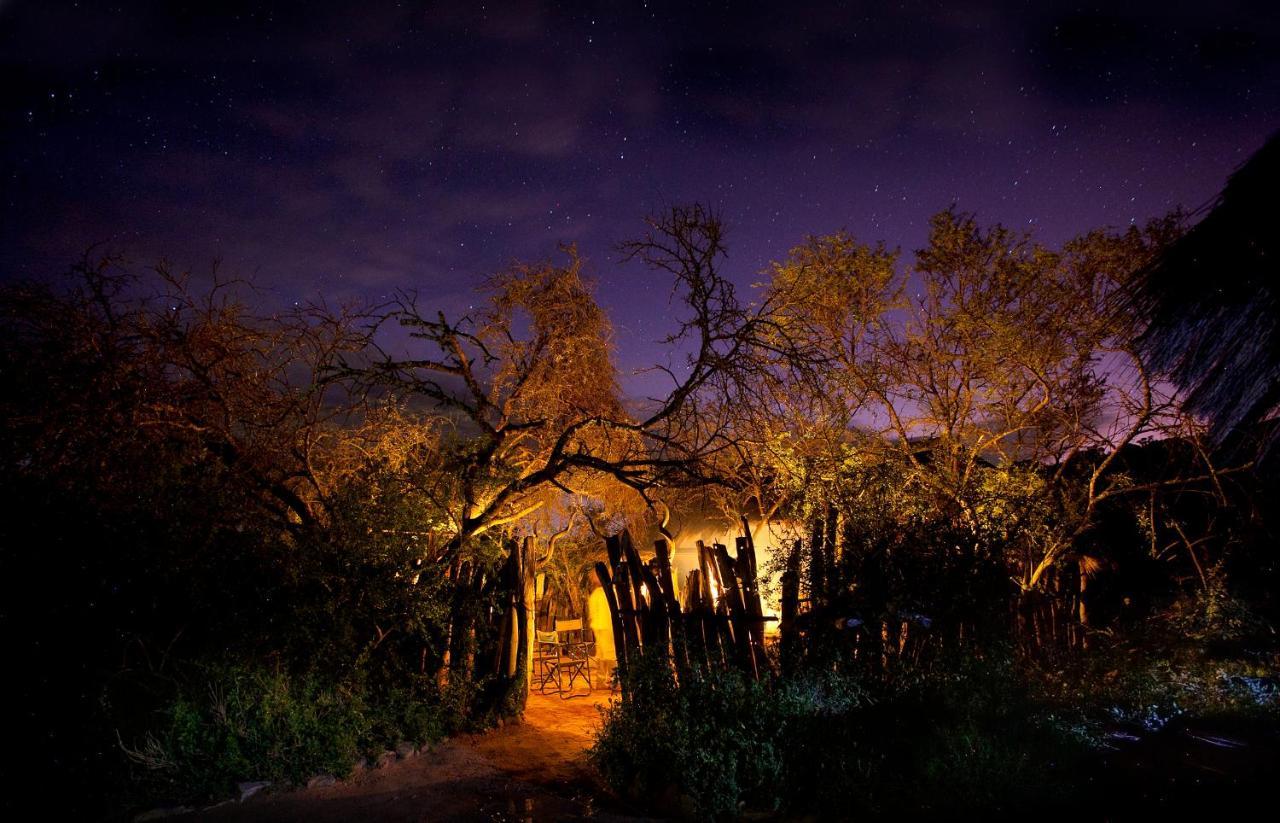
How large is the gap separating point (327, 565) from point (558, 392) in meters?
3.84

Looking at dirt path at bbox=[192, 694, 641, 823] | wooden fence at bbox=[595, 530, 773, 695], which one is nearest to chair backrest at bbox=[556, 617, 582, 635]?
dirt path at bbox=[192, 694, 641, 823]

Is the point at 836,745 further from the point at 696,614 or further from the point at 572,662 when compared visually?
the point at 572,662

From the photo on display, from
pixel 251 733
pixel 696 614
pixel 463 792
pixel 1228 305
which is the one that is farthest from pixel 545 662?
pixel 1228 305

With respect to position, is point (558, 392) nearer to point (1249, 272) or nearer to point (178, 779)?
point (178, 779)

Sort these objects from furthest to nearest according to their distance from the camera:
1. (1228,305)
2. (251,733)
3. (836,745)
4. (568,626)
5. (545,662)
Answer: (568,626) → (545,662) → (251,733) → (836,745) → (1228,305)

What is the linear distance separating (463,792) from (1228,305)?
6190 millimetres

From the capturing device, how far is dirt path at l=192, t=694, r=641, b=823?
501 cm

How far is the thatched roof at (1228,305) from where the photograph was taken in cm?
268

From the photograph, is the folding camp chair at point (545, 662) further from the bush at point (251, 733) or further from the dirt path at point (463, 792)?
the bush at point (251, 733)

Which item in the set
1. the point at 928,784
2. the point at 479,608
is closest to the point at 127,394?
the point at 479,608

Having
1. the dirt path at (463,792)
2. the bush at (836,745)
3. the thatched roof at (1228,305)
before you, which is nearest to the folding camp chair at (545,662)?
the dirt path at (463,792)

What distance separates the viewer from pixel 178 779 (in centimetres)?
518

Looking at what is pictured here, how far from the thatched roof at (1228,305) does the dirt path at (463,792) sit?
4.59 metres

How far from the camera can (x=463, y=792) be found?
5547 millimetres
